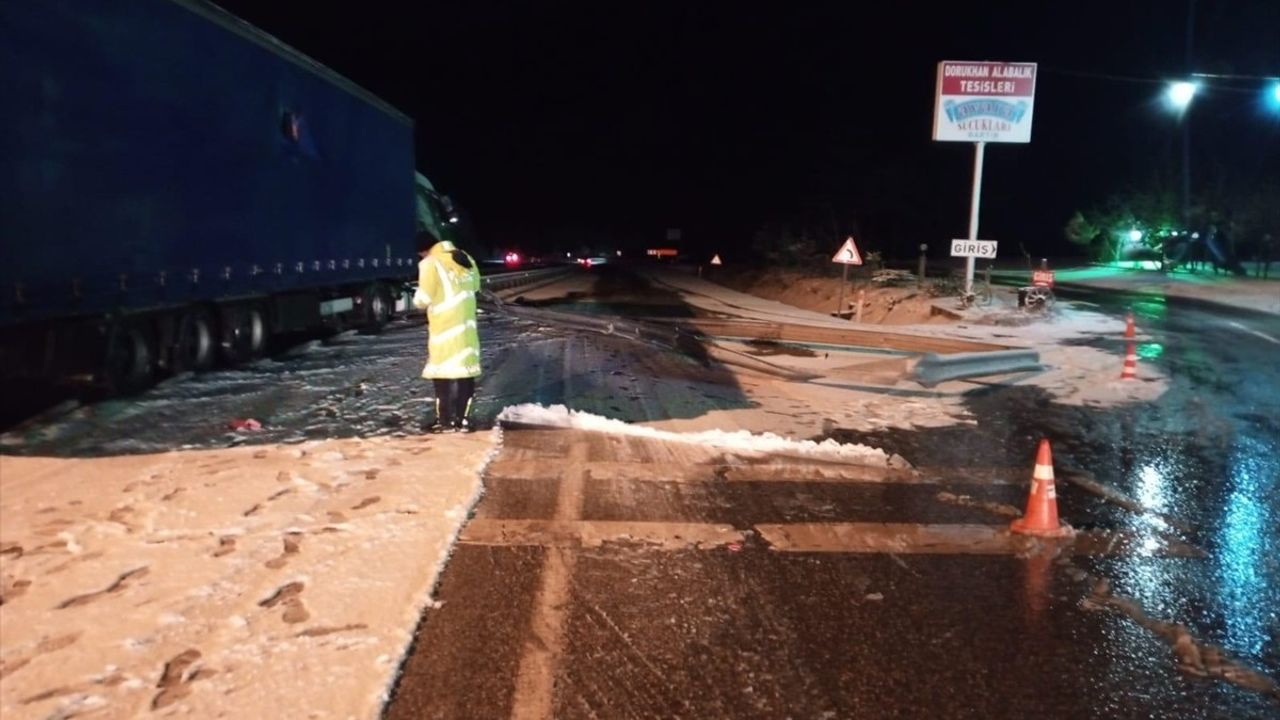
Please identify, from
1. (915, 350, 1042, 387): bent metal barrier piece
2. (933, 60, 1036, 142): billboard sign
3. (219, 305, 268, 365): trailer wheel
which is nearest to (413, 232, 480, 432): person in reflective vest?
(219, 305, 268, 365): trailer wheel

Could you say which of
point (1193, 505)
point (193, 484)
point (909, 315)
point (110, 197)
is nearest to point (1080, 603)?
point (1193, 505)

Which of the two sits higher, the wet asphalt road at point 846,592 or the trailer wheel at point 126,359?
the trailer wheel at point 126,359

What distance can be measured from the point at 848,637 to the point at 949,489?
3145 mm

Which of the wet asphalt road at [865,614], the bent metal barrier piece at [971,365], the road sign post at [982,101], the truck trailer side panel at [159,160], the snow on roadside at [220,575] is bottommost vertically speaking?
the wet asphalt road at [865,614]

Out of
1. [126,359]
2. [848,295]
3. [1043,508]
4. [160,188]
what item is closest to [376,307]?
[126,359]

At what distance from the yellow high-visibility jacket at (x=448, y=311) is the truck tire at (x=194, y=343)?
4.30m

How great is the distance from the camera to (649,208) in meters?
170

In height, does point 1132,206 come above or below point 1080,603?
above

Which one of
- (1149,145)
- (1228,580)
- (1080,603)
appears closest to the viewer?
(1080,603)

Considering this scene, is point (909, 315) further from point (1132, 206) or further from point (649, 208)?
point (649, 208)

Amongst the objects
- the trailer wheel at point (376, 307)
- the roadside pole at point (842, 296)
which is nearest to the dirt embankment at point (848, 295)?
the roadside pole at point (842, 296)

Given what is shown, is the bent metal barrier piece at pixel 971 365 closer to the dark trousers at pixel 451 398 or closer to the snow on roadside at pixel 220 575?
the dark trousers at pixel 451 398

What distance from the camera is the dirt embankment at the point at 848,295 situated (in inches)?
1004

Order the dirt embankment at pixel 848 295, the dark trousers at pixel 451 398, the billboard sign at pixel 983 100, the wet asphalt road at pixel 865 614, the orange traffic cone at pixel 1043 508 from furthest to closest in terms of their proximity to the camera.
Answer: the dirt embankment at pixel 848 295 < the billboard sign at pixel 983 100 < the dark trousers at pixel 451 398 < the orange traffic cone at pixel 1043 508 < the wet asphalt road at pixel 865 614
